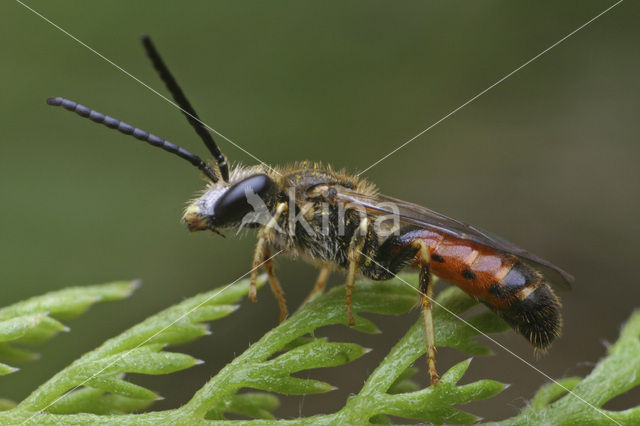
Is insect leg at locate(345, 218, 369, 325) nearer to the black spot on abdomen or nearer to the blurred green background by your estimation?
the black spot on abdomen

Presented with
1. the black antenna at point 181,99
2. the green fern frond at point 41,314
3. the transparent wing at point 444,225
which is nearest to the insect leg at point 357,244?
the transparent wing at point 444,225

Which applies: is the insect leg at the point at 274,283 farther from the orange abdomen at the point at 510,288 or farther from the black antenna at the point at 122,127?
the orange abdomen at the point at 510,288

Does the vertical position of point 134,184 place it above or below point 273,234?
above

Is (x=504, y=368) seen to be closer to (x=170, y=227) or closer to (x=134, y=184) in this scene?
(x=170, y=227)

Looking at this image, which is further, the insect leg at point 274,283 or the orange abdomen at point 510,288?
the insect leg at point 274,283

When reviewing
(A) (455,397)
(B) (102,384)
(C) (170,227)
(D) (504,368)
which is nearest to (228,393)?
(B) (102,384)

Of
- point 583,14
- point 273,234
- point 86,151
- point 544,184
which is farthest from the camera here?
point 544,184

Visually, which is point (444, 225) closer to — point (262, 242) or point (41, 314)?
point (262, 242)
